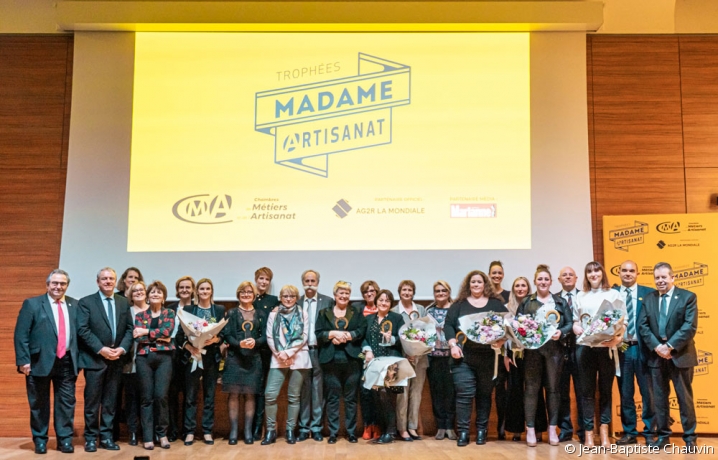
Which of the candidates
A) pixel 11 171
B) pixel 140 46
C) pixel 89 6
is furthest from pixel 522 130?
pixel 11 171

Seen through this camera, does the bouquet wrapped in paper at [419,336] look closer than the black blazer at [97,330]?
No

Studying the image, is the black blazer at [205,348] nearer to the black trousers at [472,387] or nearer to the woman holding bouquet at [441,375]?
the woman holding bouquet at [441,375]

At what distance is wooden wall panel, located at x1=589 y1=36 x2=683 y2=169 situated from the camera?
680cm

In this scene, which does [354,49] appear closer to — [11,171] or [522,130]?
[522,130]

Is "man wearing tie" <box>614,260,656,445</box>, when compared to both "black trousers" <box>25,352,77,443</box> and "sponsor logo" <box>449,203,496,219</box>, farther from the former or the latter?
"black trousers" <box>25,352,77,443</box>

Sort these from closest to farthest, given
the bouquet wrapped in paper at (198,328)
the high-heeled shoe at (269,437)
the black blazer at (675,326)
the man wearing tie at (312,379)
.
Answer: the black blazer at (675,326) < the bouquet wrapped in paper at (198,328) < the high-heeled shoe at (269,437) < the man wearing tie at (312,379)

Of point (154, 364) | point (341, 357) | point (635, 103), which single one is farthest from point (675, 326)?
point (154, 364)

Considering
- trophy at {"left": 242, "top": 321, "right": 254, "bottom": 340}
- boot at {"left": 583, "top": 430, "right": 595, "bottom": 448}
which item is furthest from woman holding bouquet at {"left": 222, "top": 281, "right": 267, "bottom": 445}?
boot at {"left": 583, "top": 430, "right": 595, "bottom": 448}

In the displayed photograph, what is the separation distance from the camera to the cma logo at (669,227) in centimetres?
634

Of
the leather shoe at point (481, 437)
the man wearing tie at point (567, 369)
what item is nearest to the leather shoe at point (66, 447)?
the leather shoe at point (481, 437)

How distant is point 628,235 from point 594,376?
1.68 metres

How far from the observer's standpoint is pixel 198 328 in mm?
5484

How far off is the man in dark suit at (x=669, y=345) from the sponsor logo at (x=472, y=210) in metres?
1.63

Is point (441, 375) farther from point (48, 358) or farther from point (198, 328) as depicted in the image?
point (48, 358)
